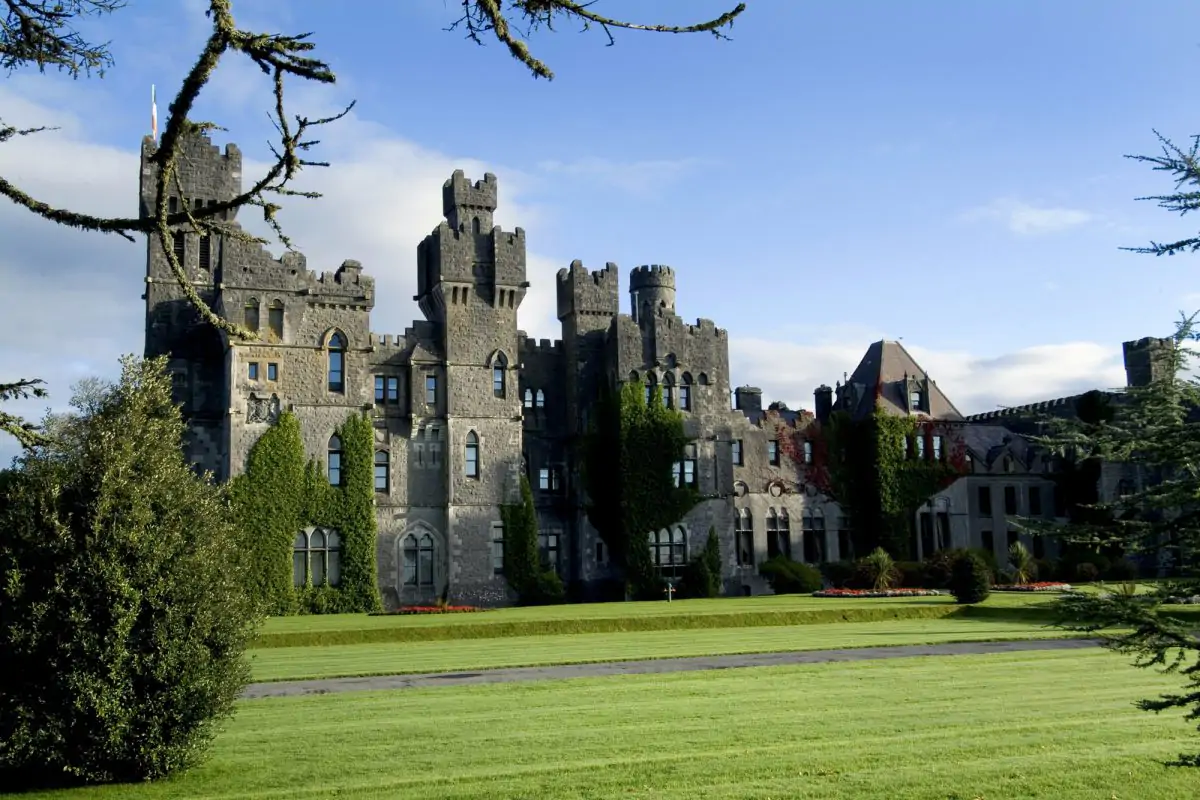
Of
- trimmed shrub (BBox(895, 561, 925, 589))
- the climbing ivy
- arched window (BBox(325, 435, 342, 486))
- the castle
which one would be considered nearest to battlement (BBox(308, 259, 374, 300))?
the castle

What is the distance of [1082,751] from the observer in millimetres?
12844

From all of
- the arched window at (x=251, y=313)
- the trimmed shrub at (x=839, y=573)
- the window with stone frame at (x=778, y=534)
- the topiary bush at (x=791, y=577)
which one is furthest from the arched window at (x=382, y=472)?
the trimmed shrub at (x=839, y=573)

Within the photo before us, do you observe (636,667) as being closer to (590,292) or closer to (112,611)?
(112,611)

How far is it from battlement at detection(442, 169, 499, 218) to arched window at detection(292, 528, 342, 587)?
14.0 metres

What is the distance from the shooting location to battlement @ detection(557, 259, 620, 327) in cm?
4931

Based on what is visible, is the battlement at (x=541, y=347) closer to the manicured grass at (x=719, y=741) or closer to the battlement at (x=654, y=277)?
the battlement at (x=654, y=277)

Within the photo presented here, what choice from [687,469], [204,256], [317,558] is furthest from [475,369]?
[204,256]

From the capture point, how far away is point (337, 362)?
141ft

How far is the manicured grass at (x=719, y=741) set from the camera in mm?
11688

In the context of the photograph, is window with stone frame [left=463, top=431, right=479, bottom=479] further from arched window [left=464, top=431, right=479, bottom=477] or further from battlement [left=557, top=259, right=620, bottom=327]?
battlement [left=557, top=259, right=620, bottom=327]

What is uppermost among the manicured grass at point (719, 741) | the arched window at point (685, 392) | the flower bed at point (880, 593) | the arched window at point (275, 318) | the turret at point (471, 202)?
the turret at point (471, 202)

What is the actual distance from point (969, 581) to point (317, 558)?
22109mm

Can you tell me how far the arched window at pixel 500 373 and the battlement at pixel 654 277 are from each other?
11.1 m

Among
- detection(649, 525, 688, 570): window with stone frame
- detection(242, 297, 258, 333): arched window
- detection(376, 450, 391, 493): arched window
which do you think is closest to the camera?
detection(242, 297, 258, 333): arched window
